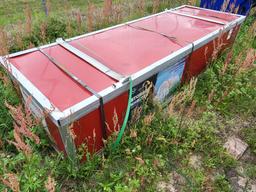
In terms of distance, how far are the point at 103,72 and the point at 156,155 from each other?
954 mm

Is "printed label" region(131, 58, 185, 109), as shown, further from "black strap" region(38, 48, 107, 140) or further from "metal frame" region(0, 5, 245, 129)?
"black strap" region(38, 48, 107, 140)

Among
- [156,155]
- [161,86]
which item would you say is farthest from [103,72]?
[156,155]

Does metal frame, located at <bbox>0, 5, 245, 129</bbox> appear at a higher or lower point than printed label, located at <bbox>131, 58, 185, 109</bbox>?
higher

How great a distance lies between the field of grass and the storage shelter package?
0.19 m

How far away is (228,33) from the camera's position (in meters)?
3.19

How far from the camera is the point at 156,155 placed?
2131mm

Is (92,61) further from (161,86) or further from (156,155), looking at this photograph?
(156,155)

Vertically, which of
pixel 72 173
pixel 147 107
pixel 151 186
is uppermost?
pixel 147 107

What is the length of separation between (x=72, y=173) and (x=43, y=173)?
24 centimetres

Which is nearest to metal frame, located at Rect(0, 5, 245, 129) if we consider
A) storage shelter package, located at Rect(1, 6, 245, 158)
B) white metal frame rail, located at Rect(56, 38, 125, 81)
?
storage shelter package, located at Rect(1, 6, 245, 158)

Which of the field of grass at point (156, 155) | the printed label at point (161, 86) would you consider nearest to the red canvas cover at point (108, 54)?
the printed label at point (161, 86)

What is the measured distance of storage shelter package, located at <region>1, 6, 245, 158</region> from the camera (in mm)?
1727

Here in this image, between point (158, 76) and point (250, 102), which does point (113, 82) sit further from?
point (250, 102)

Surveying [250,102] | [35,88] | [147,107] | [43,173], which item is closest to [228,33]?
[250,102]
